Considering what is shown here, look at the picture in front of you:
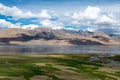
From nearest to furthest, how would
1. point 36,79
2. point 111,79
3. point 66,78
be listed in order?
point 36,79 → point 66,78 → point 111,79

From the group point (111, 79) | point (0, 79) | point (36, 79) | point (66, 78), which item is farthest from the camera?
point (111, 79)

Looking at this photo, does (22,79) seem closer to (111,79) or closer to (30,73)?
(30,73)

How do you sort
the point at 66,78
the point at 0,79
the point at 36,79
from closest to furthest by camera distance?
the point at 0,79
the point at 36,79
the point at 66,78

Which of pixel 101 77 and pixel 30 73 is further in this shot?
pixel 101 77

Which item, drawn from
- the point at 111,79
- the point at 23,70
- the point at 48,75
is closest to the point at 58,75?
the point at 48,75

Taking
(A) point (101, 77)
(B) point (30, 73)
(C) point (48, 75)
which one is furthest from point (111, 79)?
(B) point (30, 73)

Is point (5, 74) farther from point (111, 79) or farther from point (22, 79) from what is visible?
point (111, 79)

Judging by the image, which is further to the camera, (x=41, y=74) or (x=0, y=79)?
(x=41, y=74)

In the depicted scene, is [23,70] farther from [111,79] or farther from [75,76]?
[111,79]
